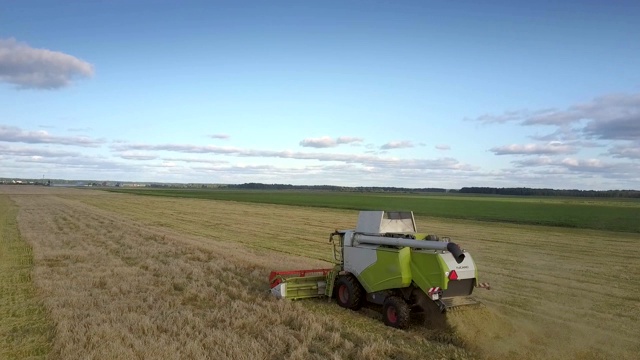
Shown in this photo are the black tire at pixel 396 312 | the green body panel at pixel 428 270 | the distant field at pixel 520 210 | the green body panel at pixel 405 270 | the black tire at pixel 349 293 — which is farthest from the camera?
the distant field at pixel 520 210

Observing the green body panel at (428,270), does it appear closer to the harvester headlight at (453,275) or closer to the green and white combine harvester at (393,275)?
the green and white combine harvester at (393,275)

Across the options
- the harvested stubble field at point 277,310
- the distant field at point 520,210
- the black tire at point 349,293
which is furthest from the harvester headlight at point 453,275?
the distant field at point 520,210

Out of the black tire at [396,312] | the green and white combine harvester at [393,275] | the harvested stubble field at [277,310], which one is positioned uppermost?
the green and white combine harvester at [393,275]

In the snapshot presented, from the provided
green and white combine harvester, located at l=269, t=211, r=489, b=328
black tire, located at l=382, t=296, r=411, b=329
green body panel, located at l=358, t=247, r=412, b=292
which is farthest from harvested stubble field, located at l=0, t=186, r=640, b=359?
green body panel, located at l=358, t=247, r=412, b=292

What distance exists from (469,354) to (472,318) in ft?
3.74

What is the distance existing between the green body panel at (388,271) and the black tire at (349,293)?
1.02ft

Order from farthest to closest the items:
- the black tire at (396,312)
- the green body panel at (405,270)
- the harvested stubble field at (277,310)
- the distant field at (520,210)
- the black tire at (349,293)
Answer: the distant field at (520,210)
the black tire at (349,293)
the black tire at (396,312)
the green body panel at (405,270)
the harvested stubble field at (277,310)

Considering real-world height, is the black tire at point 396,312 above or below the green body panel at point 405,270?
below

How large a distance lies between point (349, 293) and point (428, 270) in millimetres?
2401

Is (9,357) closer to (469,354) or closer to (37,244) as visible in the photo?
(469,354)

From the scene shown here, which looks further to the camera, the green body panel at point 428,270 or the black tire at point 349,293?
the black tire at point 349,293

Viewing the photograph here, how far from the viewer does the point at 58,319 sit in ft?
31.8

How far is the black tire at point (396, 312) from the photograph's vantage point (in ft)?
30.9

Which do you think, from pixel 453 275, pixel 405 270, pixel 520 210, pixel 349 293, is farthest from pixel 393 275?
pixel 520 210
